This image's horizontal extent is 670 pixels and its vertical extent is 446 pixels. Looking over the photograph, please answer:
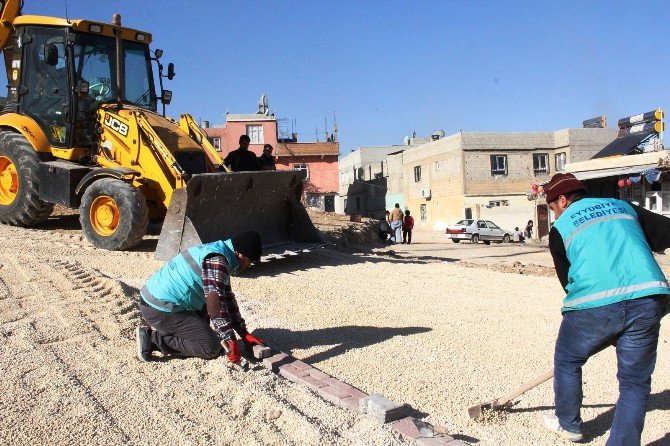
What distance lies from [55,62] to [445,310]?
7119 millimetres

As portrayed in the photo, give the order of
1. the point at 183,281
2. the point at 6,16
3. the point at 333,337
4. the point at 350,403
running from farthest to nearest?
the point at 6,16, the point at 333,337, the point at 183,281, the point at 350,403

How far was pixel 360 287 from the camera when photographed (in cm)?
827

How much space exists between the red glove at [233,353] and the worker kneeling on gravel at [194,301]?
2.6 inches

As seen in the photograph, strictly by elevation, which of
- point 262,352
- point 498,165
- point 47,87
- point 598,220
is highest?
point 498,165

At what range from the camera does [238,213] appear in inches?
369

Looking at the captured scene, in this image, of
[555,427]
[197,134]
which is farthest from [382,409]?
[197,134]

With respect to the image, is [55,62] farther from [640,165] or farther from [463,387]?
[640,165]

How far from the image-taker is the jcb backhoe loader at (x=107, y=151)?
9406 millimetres

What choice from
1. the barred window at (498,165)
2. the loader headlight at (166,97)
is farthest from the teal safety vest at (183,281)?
the barred window at (498,165)

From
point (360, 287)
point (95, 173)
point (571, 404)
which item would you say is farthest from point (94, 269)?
point (571, 404)

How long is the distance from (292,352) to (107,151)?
6.27 metres

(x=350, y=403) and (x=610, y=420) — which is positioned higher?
(x=350, y=403)

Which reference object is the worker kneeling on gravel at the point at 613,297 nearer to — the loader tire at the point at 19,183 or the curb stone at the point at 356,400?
the curb stone at the point at 356,400

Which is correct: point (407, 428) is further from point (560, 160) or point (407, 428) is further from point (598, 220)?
point (560, 160)
